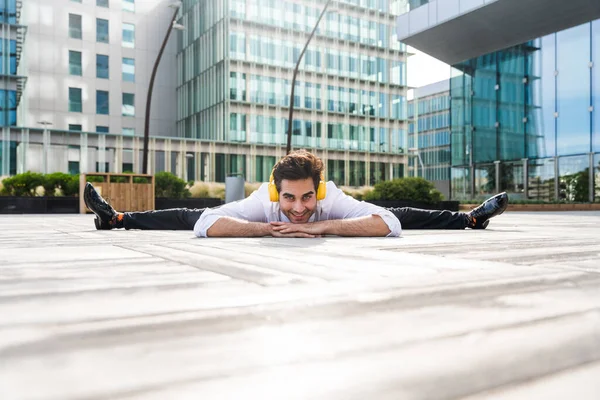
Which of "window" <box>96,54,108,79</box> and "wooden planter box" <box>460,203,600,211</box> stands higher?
"window" <box>96,54,108,79</box>

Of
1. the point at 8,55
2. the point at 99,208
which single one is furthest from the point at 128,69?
the point at 99,208

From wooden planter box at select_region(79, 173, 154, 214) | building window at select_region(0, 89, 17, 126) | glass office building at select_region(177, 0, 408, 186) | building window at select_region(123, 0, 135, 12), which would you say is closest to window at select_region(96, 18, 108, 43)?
building window at select_region(123, 0, 135, 12)

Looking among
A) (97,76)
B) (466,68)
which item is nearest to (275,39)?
(97,76)

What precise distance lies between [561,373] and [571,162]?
3011cm

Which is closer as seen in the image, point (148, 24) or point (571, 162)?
point (571, 162)

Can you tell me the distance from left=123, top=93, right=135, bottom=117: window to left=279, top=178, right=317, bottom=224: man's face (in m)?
41.9

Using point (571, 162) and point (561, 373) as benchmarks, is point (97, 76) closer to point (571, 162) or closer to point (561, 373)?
point (571, 162)

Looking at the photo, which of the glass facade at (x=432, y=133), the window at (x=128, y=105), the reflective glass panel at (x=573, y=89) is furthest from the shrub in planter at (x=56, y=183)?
the glass facade at (x=432, y=133)

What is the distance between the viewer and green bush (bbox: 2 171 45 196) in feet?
76.1

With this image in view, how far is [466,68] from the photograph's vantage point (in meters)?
32.3

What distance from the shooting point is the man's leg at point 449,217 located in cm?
698

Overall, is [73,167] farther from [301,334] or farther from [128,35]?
[301,334]

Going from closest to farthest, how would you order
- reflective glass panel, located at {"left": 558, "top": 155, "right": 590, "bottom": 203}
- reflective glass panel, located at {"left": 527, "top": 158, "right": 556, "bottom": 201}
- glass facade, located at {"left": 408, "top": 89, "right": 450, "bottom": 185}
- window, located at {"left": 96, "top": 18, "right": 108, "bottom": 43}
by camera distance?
reflective glass panel, located at {"left": 558, "top": 155, "right": 590, "bottom": 203}, reflective glass panel, located at {"left": 527, "top": 158, "right": 556, "bottom": 201}, window, located at {"left": 96, "top": 18, "right": 108, "bottom": 43}, glass facade, located at {"left": 408, "top": 89, "right": 450, "bottom": 185}

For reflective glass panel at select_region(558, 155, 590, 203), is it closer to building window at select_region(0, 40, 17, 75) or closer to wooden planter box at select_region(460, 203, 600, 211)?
wooden planter box at select_region(460, 203, 600, 211)
